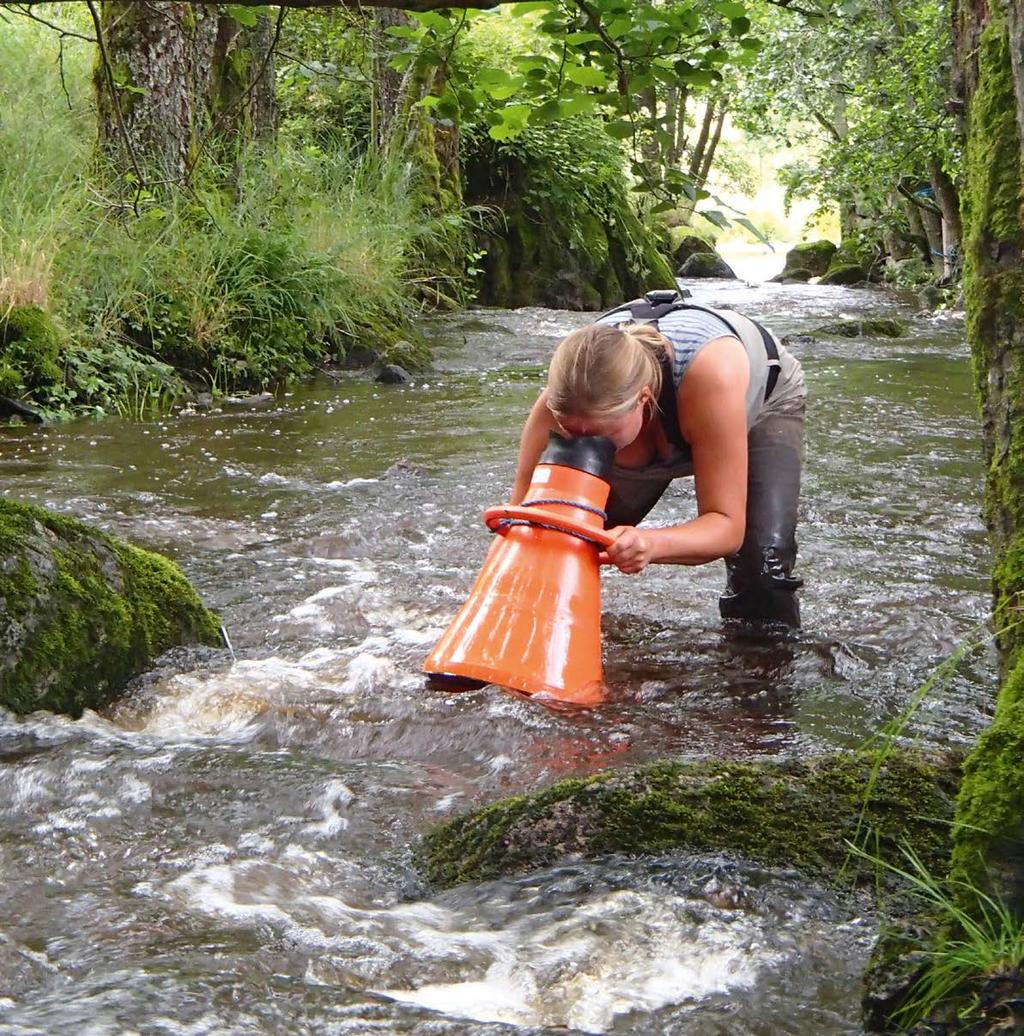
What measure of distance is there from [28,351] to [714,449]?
210 inches

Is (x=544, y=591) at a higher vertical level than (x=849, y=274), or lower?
lower

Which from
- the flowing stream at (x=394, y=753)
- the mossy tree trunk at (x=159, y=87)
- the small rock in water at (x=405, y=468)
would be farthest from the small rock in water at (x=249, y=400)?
the small rock in water at (x=405, y=468)

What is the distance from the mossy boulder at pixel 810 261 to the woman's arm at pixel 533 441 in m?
22.1

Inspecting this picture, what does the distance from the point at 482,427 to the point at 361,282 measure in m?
2.69

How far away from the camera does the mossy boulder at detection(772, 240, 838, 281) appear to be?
2497 cm

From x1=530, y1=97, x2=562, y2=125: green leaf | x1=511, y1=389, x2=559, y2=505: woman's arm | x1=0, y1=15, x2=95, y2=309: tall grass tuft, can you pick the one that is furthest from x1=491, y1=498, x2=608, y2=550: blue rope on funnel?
x1=0, y1=15, x2=95, y2=309: tall grass tuft

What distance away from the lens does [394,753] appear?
3264 millimetres

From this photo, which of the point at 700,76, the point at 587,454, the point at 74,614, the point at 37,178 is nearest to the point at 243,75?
the point at 37,178

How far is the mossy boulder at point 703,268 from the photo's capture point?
23.8 m

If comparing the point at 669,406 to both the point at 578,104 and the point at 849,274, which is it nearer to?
the point at 578,104

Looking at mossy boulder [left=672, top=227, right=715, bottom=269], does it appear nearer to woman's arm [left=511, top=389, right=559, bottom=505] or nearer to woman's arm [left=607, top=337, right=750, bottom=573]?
woman's arm [left=511, top=389, right=559, bottom=505]

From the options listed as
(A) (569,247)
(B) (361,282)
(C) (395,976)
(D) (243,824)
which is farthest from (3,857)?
(A) (569,247)

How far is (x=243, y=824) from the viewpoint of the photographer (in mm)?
2738

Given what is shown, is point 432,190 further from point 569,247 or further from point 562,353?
point 562,353
